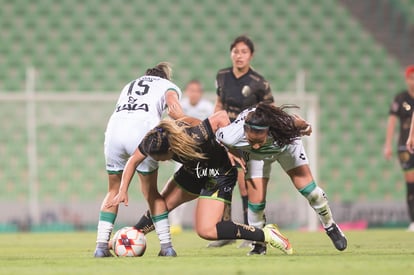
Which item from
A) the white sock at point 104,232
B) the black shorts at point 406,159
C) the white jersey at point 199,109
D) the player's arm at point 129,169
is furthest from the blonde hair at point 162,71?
the black shorts at point 406,159

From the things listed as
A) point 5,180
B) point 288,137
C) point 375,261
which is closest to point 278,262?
point 375,261

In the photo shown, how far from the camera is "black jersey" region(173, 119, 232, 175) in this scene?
6855 millimetres

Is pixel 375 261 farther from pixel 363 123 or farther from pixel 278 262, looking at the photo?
pixel 363 123

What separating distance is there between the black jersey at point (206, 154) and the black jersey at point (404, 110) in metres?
5.35

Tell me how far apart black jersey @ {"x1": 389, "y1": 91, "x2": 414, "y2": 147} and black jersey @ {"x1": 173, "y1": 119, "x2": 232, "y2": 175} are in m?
5.35

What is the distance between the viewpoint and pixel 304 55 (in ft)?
54.4

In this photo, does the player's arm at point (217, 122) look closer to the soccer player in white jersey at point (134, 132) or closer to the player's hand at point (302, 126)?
the soccer player in white jersey at point (134, 132)

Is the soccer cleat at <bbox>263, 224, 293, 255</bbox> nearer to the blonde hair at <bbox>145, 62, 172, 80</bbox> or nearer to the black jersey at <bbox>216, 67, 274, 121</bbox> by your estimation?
the blonde hair at <bbox>145, 62, 172, 80</bbox>

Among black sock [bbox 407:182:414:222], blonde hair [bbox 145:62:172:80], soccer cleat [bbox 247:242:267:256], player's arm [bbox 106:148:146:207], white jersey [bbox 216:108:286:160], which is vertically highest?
blonde hair [bbox 145:62:172:80]

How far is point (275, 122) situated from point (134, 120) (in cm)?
112

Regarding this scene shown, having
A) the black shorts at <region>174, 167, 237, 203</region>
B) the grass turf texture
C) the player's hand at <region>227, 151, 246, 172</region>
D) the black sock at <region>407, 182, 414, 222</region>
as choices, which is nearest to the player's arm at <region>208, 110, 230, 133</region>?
the player's hand at <region>227, 151, 246, 172</region>

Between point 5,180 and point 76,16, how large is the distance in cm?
387

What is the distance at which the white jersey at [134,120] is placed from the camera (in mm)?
7102

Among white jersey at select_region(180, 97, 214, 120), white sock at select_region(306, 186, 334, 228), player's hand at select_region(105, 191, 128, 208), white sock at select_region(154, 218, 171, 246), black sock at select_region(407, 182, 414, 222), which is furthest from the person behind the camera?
white jersey at select_region(180, 97, 214, 120)
